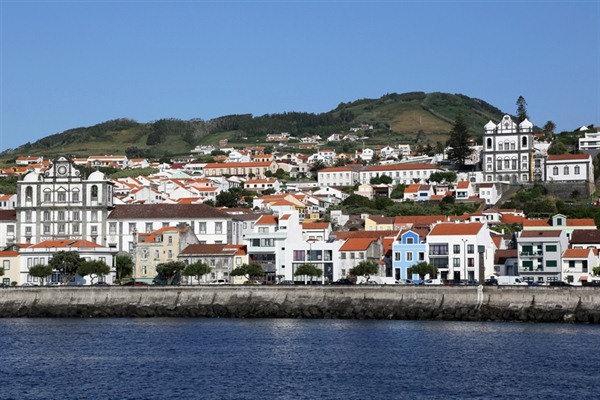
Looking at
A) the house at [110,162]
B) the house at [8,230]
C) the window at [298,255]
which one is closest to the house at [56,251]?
the house at [8,230]

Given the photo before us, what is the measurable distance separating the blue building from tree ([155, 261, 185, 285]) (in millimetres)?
15410

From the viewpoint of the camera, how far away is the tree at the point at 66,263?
264ft

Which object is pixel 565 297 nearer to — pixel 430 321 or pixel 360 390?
pixel 430 321

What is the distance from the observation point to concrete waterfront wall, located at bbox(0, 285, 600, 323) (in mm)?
63719

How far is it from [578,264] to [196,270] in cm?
2627

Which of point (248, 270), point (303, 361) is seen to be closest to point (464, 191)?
point (248, 270)

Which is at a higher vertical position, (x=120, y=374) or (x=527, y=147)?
(x=527, y=147)

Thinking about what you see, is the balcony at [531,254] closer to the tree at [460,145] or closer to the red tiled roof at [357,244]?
the red tiled roof at [357,244]

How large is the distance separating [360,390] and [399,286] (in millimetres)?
27633

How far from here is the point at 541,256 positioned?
75875mm

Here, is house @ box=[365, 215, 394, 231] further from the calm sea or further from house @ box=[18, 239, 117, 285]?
the calm sea

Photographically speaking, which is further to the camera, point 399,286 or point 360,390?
point 399,286

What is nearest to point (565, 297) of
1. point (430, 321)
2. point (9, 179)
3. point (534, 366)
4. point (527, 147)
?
point (430, 321)

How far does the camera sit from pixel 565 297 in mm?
63375
